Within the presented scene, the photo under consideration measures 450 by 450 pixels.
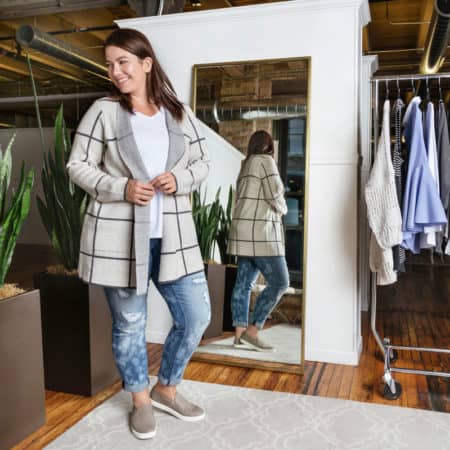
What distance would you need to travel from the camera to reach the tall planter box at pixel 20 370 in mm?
1906

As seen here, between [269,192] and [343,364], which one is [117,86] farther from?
[343,364]

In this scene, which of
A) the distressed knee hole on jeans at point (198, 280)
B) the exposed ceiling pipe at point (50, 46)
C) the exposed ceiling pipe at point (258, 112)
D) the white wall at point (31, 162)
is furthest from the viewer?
the white wall at point (31, 162)

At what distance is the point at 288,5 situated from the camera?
9.27 feet

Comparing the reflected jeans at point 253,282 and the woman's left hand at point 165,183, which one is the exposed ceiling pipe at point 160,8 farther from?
the woman's left hand at point 165,183

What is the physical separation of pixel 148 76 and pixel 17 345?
44.2 inches

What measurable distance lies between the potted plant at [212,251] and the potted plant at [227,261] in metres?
0.02

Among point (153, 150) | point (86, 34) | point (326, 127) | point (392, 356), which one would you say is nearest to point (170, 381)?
point (153, 150)

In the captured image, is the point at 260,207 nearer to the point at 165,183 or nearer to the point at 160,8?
the point at 165,183

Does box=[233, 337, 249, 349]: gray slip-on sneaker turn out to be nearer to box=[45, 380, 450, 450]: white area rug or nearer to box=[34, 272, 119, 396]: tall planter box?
box=[45, 380, 450, 450]: white area rug

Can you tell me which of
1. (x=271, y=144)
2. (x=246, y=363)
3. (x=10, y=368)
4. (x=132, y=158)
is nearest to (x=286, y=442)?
(x=246, y=363)

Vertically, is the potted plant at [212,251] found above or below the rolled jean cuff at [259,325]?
above

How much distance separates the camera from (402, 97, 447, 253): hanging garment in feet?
8.18

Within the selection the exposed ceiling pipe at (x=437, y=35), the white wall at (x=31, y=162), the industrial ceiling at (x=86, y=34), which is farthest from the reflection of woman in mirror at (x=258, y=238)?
the white wall at (x=31, y=162)

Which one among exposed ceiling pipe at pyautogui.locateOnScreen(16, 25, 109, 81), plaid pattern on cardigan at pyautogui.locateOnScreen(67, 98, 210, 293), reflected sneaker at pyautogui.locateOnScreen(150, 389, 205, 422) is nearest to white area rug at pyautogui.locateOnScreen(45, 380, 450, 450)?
reflected sneaker at pyautogui.locateOnScreen(150, 389, 205, 422)
